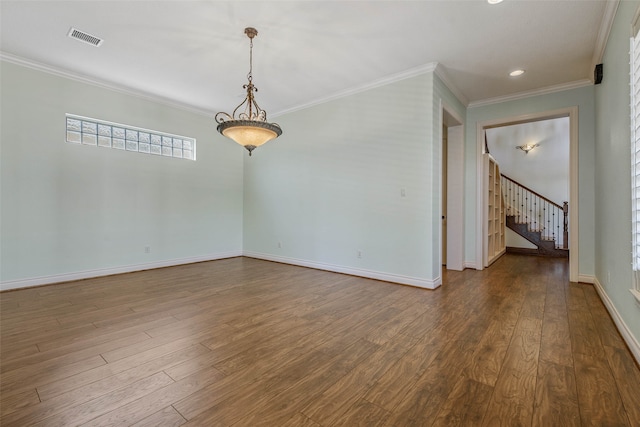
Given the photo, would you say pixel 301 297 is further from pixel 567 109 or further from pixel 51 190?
pixel 567 109

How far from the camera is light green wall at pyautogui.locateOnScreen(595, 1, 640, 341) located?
2172mm

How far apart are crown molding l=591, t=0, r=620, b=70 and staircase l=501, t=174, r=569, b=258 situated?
4.44m

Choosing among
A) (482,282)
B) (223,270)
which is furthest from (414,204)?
(223,270)

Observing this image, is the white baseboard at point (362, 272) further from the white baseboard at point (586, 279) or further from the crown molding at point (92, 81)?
the crown molding at point (92, 81)

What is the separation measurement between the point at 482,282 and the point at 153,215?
5.34 m

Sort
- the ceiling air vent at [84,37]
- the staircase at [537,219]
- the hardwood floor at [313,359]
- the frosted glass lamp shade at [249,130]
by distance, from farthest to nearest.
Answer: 1. the staircase at [537,219]
2. the ceiling air vent at [84,37]
3. the frosted glass lamp shade at [249,130]
4. the hardwood floor at [313,359]

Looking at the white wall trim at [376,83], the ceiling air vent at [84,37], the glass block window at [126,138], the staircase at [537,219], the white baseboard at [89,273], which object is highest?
the ceiling air vent at [84,37]

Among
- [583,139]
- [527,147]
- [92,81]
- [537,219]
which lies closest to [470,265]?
[583,139]

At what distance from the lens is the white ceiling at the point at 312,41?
2.65 m

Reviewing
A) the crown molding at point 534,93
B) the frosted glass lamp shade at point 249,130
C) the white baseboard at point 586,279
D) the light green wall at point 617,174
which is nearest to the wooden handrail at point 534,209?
the white baseboard at point 586,279

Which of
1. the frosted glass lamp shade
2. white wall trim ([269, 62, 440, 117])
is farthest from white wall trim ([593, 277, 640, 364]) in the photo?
the frosted glass lamp shade

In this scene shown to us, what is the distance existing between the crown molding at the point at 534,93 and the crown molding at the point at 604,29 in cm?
67

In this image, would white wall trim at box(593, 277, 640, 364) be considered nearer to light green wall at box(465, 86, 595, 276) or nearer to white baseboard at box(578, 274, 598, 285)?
white baseboard at box(578, 274, 598, 285)

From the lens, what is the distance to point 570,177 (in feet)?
13.4
